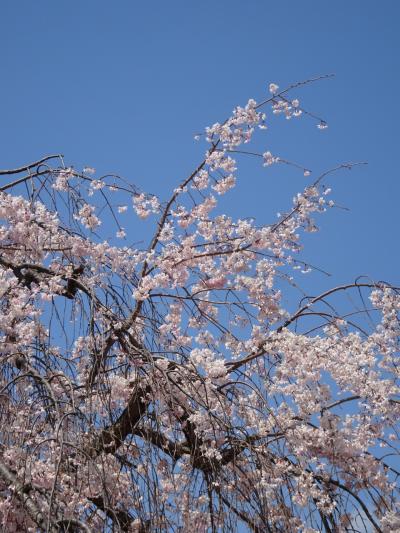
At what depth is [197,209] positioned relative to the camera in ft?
16.2

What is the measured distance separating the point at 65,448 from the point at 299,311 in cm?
196

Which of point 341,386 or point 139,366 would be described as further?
point 341,386

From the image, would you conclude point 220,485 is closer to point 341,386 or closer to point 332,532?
point 332,532

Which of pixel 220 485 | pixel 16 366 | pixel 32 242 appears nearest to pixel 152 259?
pixel 32 242

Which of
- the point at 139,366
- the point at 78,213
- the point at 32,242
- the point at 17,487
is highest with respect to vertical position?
the point at 78,213

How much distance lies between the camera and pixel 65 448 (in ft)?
10.4

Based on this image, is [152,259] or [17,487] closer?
[17,487]

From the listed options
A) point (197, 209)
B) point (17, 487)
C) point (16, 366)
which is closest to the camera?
point (17, 487)

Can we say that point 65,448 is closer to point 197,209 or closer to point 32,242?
point 32,242

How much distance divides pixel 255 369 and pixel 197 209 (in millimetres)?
1130

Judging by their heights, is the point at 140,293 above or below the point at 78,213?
below

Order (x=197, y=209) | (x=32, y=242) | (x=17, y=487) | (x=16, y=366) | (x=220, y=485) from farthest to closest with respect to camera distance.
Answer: (x=197, y=209) < (x=32, y=242) < (x=16, y=366) < (x=220, y=485) < (x=17, y=487)

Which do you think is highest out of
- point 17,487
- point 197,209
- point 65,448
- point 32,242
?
point 197,209

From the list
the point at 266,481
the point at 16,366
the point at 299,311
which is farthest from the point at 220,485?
the point at 299,311
